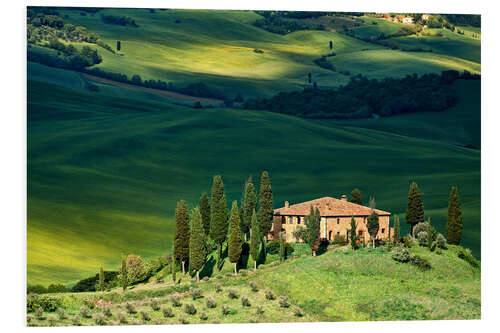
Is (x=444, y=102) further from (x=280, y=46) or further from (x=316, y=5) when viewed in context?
(x=316, y=5)

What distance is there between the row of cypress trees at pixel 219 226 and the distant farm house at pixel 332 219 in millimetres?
1841

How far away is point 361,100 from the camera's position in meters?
117

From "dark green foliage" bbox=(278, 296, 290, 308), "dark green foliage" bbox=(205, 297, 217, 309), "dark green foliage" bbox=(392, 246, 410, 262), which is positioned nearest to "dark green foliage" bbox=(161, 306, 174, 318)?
"dark green foliage" bbox=(205, 297, 217, 309)

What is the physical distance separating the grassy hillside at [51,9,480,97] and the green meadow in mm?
218

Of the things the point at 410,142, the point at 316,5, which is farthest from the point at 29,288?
the point at 410,142

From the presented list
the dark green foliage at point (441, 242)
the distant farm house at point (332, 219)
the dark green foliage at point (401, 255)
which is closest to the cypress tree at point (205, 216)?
the distant farm house at point (332, 219)

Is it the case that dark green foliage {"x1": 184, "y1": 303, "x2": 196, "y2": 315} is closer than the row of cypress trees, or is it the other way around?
dark green foliage {"x1": 184, "y1": 303, "x2": 196, "y2": 315}

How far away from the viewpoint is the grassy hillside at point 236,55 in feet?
322

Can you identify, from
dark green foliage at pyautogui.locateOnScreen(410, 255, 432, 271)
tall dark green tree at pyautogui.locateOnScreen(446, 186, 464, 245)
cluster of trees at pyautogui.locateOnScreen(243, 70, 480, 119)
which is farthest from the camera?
cluster of trees at pyautogui.locateOnScreen(243, 70, 480, 119)

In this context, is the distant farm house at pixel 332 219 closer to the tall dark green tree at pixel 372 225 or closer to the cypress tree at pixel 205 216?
the tall dark green tree at pixel 372 225

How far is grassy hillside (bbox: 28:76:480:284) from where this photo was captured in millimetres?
58219

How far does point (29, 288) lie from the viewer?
4675 cm

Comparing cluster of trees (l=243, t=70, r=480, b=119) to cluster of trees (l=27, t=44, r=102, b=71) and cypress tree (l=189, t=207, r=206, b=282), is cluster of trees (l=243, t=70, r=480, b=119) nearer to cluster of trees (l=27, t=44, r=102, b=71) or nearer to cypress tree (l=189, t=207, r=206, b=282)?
cluster of trees (l=27, t=44, r=102, b=71)

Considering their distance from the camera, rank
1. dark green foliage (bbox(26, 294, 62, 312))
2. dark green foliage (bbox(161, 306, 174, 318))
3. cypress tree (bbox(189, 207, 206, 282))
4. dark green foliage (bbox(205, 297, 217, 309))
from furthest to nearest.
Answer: cypress tree (bbox(189, 207, 206, 282)) < dark green foliage (bbox(205, 297, 217, 309)) < dark green foliage (bbox(161, 306, 174, 318)) < dark green foliage (bbox(26, 294, 62, 312))
